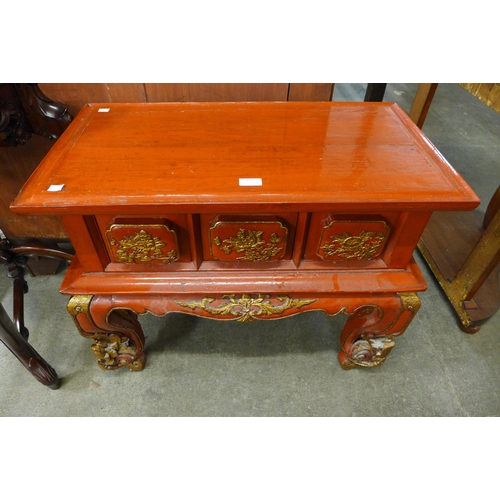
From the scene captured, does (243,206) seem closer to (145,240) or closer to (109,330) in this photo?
(145,240)

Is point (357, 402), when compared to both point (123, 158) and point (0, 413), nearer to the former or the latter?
point (123, 158)

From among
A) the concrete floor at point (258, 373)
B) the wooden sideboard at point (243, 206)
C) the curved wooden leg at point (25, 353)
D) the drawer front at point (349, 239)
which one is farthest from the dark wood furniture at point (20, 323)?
the drawer front at point (349, 239)

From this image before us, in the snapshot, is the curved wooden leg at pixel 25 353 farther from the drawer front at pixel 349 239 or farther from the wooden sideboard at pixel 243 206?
the drawer front at pixel 349 239

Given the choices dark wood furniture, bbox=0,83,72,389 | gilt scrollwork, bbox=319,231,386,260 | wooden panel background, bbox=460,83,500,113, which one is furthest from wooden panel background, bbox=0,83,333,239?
gilt scrollwork, bbox=319,231,386,260

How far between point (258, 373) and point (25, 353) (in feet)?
2.54

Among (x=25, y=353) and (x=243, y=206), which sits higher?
(x=243, y=206)

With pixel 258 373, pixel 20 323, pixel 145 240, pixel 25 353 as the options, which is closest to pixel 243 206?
pixel 145 240

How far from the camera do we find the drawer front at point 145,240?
81 centimetres

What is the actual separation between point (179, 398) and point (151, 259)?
575mm

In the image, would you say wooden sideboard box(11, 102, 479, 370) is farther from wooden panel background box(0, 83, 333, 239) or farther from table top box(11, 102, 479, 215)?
wooden panel background box(0, 83, 333, 239)

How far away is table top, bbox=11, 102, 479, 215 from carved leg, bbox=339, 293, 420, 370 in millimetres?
315

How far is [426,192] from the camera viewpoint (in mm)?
784

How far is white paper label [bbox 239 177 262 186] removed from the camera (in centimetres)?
79

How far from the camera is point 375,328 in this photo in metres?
1.07
